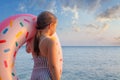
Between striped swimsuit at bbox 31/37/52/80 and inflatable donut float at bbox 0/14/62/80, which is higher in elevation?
inflatable donut float at bbox 0/14/62/80

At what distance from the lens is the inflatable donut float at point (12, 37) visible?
366 centimetres

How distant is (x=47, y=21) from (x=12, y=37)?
1.56 ft

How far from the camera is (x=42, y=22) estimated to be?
11.7 feet

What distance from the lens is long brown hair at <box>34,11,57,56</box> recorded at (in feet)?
11.6

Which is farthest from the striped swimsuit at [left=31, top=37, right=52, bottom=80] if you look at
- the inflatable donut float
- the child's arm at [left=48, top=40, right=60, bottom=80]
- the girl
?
the inflatable donut float

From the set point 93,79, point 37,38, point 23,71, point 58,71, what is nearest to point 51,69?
point 58,71

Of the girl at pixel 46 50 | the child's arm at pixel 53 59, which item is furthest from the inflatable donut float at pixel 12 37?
the child's arm at pixel 53 59

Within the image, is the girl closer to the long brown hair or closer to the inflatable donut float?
the long brown hair

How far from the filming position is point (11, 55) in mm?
3740

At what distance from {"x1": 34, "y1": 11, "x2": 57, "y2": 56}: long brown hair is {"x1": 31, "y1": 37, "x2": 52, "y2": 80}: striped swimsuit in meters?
0.08

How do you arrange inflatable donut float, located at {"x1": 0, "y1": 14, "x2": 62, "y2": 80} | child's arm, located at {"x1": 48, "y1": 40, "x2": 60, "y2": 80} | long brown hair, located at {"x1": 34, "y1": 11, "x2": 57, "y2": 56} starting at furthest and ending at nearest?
1. inflatable donut float, located at {"x1": 0, "y1": 14, "x2": 62, "y2": 80}
2. long brown hair, located at {"x1": 34, "y1": 11, "x2": 57, "y2": 56}
3. child's arm, located at {"x1": 48, "y1": 40, "x2": 60, "y2": 80}

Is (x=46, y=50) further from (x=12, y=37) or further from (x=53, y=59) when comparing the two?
(x=12, y=37)

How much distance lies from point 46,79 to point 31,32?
58 centimetres

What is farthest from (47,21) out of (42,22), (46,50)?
A: (46,50)
